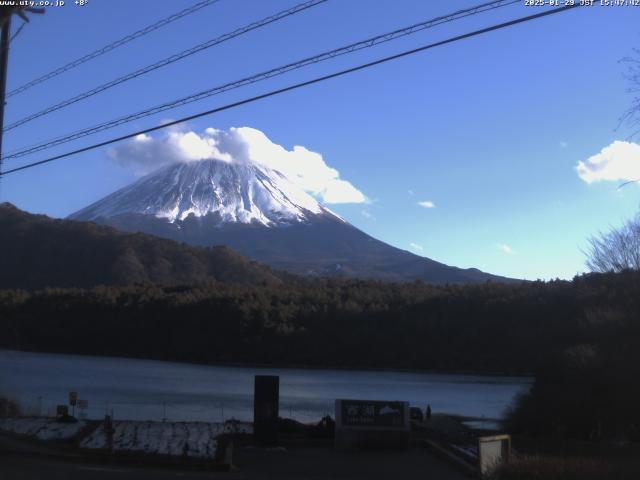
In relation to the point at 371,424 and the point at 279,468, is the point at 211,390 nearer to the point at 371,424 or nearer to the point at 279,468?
the point at 371,424

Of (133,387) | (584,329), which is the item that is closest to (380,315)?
(133,387)

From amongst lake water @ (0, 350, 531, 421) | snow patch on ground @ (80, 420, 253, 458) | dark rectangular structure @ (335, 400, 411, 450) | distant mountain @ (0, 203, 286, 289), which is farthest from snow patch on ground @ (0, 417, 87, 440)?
distant mountain @ (0, 203, 286, 289)

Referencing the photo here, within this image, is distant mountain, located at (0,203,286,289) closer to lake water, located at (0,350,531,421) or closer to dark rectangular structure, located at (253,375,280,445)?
lake water, located at (0,350,531,421)

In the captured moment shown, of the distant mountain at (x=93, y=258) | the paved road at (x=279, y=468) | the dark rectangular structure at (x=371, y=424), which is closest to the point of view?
the paved road at (x=279, y=468)

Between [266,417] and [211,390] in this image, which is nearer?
[266,417]

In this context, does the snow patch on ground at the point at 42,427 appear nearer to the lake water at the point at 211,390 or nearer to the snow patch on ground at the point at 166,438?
the snow patch on ground at the point at 166,438

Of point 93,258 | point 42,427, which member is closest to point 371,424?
point 42,427

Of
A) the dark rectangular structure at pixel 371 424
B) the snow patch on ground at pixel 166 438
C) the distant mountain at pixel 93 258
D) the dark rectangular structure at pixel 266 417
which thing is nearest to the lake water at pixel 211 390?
the snow patch on ground at pixel 166 438
